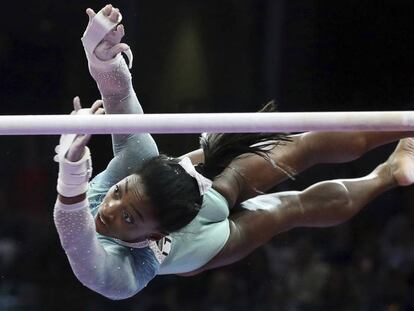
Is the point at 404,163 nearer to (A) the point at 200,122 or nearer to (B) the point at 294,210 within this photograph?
(B) the point at 294,210

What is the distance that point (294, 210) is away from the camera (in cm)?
131

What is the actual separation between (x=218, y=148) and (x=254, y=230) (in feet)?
0.50

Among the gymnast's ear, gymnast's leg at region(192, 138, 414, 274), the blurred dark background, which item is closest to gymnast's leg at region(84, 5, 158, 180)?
the gymnast's ear

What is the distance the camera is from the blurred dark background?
1964 millimetres

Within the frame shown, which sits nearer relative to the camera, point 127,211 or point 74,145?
point 74,145

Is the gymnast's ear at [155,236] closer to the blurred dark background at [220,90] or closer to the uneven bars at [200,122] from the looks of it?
the uneven bars at [200,122]

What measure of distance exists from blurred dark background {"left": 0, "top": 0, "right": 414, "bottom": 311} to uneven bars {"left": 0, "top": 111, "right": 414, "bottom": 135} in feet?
3.16

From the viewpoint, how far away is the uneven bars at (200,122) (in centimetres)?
97

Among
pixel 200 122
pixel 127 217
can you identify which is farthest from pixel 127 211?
pixel 200 122

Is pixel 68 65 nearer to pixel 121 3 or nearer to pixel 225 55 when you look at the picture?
pixel 121 3

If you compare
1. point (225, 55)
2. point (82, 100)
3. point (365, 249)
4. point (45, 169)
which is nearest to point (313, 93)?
point (225, 55)

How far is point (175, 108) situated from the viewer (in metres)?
1.98

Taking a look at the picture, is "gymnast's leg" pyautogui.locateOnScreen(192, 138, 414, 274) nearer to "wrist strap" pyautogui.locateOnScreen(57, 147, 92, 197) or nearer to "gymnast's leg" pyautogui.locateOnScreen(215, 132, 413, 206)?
"gymnast's leg" pyautogui.locateOnScreen(215, 132, 413, 206)

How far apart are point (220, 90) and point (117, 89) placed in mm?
884
